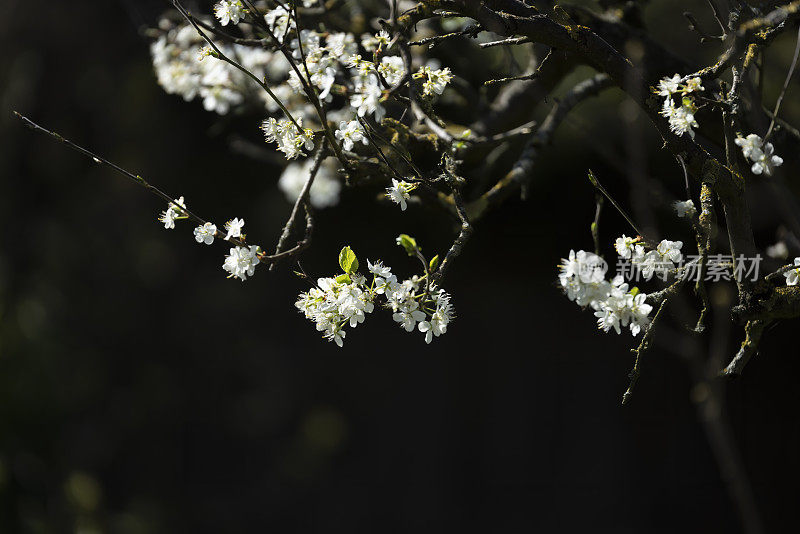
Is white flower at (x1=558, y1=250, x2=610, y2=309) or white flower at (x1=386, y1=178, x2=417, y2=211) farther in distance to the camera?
white flower at (x1=386, y1=178, x2=417, y2=211)

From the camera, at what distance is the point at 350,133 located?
4.17ft

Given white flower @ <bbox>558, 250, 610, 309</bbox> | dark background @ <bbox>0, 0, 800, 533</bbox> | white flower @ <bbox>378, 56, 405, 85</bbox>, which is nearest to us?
white flower @ <bbox>558, 250, 610, 309</bbox>

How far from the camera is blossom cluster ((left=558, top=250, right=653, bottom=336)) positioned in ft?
3.22

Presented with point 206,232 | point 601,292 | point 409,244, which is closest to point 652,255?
point 601,292

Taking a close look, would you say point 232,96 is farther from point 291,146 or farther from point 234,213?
point 234,213

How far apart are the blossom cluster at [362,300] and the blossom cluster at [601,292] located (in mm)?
220

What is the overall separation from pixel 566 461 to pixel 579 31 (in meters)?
2.84

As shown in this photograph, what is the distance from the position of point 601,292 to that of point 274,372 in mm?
3251

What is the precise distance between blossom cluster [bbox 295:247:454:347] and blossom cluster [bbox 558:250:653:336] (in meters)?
0.22

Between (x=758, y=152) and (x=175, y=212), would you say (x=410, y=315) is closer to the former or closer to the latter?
(x=175, y=212)

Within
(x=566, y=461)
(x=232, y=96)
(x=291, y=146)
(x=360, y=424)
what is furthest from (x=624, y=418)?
(x=291, y=146)

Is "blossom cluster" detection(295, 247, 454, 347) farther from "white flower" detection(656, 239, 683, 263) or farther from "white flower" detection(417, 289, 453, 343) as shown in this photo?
"white flower" detection(656, 239, 683, 263)

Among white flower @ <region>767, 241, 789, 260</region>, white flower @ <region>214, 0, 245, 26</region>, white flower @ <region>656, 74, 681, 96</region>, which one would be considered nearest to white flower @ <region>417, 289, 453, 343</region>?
white flower @ <region>656, 74, 681, 96</region>

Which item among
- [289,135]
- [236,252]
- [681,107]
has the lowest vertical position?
[236,252]
